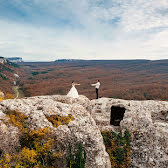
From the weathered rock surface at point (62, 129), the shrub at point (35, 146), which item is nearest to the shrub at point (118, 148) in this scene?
the weathered rock surface at point (62, 129)

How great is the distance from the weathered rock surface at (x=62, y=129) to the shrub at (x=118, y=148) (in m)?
3.04

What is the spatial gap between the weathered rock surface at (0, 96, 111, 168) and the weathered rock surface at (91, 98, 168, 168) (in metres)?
4.14

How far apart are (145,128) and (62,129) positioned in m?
8.75

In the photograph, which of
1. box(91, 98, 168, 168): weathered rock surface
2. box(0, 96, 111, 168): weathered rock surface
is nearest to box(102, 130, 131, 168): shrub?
box(91, 98, 168, 168): weathered rock surface

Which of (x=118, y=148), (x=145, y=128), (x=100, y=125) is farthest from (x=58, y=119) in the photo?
(x=145, y=128)

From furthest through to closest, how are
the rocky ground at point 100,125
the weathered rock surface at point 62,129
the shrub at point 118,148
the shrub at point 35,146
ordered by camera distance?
the shrub at point 118,148, the rocky ground at point 100,125, the weathered rock surface at point 62,129, the shrub at point 35,146

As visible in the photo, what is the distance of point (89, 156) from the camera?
362 inches

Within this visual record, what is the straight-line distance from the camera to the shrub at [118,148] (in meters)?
12.5

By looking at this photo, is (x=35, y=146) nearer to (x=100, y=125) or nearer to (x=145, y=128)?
(x=100, y=125)

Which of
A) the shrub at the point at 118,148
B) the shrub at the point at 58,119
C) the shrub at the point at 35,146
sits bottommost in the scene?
the shrub at the point at 118,148

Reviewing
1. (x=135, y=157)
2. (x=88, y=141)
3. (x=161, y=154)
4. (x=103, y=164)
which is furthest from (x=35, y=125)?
(x=161, y=154)

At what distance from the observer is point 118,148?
12.9m

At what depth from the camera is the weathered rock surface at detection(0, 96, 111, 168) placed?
809 centimetres

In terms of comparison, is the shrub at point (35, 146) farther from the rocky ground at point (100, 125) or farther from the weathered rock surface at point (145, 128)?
the weathered rock surface at point (145, 128)
